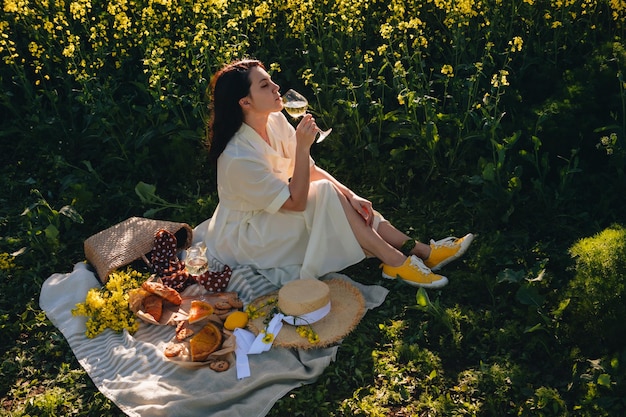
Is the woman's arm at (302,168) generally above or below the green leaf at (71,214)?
above

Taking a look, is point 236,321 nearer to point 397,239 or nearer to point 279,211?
point 279,211

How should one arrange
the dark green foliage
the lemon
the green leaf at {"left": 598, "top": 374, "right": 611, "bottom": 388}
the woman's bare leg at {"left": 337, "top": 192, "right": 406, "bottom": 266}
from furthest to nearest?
the woman's bare leg at {"left": 337, "top": 192, "right": 406, "bottom": 266} → the lemon → the dark green foliage → the green leaf at {"left": 598, "top": 374, "right": 611, "bottom": 388}

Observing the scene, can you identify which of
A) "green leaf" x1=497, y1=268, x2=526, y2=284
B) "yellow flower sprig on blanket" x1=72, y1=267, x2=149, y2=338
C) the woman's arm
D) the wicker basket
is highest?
the woman's arm

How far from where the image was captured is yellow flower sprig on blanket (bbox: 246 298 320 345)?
4227mm

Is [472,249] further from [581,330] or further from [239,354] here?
[239,354]

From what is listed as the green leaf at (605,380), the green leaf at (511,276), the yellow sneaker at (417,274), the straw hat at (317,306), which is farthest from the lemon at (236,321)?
the green leaf at (605,380)

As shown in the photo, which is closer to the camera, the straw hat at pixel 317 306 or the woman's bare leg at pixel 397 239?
the straw hat at pixel 317 306

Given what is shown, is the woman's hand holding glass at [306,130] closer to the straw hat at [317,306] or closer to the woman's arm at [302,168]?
the woman's arm at [302,168]

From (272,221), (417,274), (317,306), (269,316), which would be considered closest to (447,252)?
(417,274)

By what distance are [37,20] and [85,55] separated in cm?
123

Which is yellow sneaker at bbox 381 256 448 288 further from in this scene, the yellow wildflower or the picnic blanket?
the yellow wildflower

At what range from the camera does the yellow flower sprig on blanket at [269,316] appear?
4227 millimetres

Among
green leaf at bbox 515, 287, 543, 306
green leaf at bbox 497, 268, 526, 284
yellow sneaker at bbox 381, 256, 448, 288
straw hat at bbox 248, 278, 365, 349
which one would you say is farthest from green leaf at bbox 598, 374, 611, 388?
A: straw hat at bbox 248, 278, 365, 349

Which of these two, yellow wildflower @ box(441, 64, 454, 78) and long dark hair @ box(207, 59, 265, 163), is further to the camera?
yellow wildflower @ box(441, 64, 454, 78)
